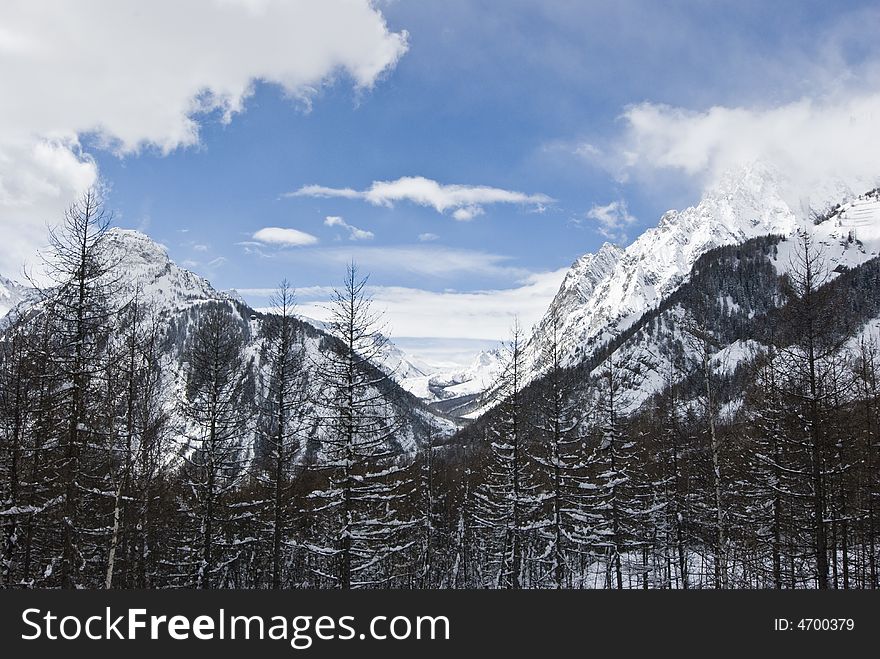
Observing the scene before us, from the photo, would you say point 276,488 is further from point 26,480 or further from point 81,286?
point 81,286

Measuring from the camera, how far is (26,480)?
17.8 meters

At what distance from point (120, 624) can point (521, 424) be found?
21.3 meters

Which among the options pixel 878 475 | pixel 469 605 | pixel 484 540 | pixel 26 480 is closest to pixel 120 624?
pixel 469 605

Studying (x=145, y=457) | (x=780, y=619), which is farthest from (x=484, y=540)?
(x=780, y=619)

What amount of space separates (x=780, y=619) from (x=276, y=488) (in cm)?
1703

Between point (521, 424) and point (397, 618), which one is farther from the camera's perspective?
point (521, 424)

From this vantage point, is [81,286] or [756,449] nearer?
[81,286]

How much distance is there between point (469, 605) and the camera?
341 inches

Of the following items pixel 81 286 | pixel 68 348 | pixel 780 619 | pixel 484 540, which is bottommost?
pixel 484 540

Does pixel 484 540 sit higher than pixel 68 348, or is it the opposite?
pixel 68 348

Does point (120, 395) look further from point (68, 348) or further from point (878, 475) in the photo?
point (878, 475)

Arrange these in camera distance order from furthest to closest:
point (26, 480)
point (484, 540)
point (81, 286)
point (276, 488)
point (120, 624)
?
1. point (484, 540)
2. point (276, 488)
3. point (26, 480)
4. point (81, 286)
5. point (120, 624)

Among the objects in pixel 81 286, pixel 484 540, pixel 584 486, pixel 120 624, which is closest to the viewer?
pixel 120 624

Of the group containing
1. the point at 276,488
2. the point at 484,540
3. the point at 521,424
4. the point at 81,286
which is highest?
the point at 81,286
